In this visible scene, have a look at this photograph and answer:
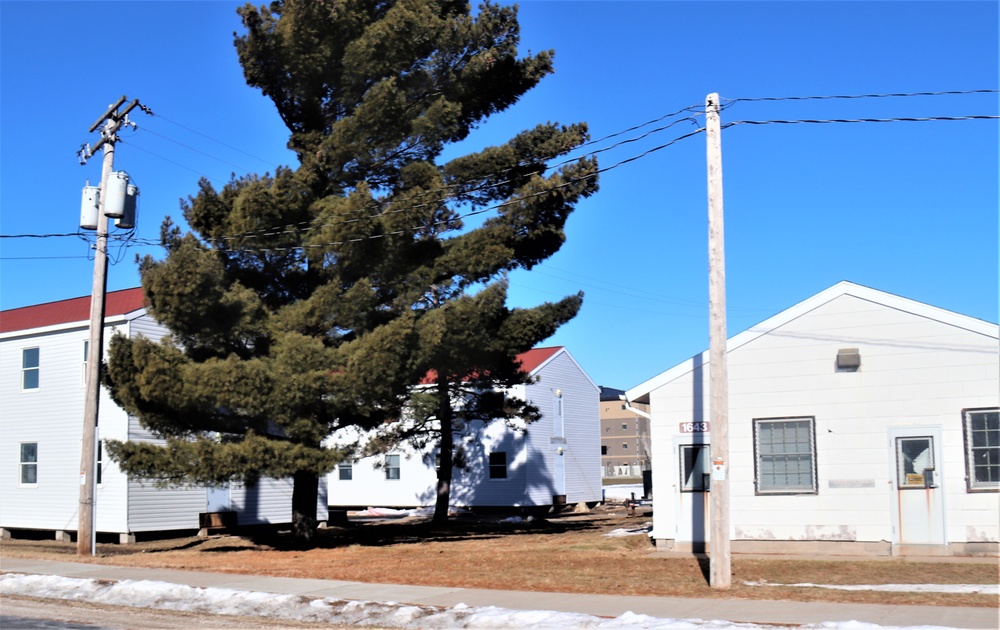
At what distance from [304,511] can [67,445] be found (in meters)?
8.42

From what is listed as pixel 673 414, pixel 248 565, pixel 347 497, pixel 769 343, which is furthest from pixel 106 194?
pixel 347 497

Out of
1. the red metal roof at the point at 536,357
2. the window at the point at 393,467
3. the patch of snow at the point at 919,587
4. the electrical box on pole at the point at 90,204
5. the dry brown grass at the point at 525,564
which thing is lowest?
the dry brown grass at the point at 525,564

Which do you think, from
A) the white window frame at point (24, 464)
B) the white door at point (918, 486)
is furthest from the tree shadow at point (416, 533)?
the white door at point (918, 486)

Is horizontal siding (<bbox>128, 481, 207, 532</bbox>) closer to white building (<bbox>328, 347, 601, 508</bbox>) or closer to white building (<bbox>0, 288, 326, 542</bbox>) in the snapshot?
white building (<bbox>0, 288, 326, 542</bbox>)

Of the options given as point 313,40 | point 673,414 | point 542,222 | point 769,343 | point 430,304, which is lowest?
point 673,414

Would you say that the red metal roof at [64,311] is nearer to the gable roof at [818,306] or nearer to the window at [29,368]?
the window at [29,368]

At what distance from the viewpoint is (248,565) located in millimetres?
16922

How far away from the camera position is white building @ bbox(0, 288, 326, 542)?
24406 mm

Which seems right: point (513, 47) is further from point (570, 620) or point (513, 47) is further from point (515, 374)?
point (570, 620)

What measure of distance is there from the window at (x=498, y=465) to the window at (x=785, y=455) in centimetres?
2140

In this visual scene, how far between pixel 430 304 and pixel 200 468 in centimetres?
613

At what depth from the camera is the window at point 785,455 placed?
16.8 metres

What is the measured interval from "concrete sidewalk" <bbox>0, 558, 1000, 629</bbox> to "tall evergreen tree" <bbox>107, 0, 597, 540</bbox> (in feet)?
12.5

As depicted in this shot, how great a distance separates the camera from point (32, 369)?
26594 mm
